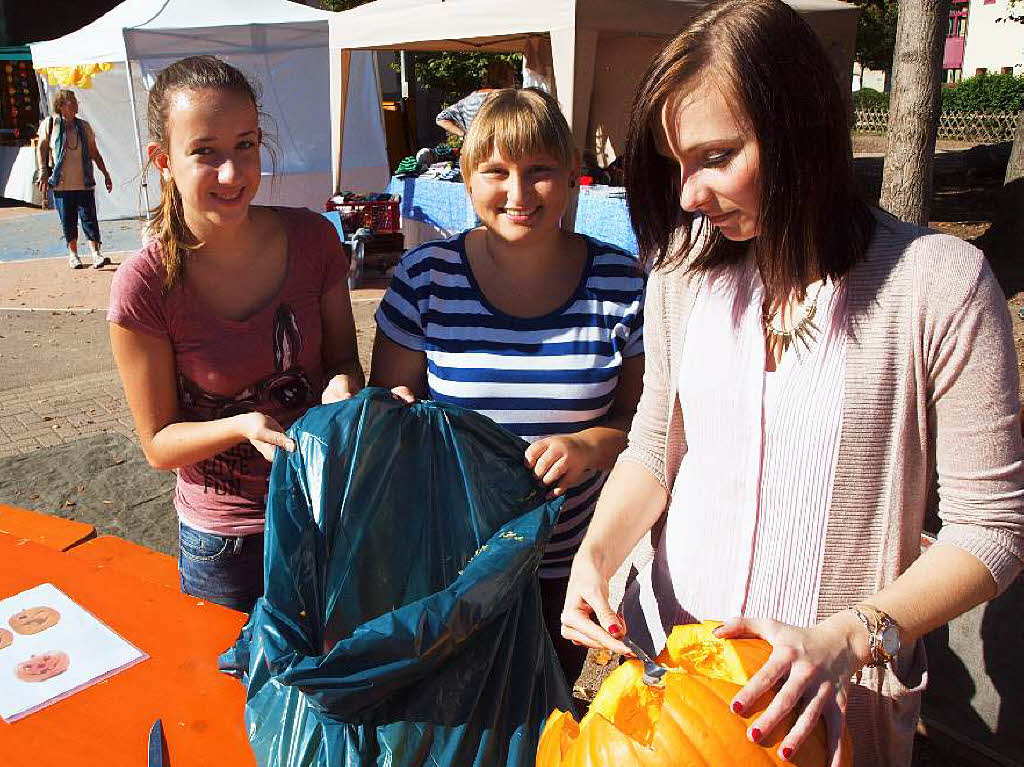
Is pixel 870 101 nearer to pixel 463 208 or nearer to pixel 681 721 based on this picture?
pixel 463 208

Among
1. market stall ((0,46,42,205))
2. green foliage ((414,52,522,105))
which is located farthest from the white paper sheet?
green foliage ((414,52,522,105))

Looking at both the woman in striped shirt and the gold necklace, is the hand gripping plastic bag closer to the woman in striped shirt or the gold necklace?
the woman in striped shirt

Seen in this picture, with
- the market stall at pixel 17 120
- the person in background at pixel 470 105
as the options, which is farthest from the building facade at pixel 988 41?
the market stall at pixel 17 120

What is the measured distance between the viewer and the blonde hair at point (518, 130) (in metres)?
1.85

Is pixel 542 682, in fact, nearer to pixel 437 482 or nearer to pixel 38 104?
pixel 437 482

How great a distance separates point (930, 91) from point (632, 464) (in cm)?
611

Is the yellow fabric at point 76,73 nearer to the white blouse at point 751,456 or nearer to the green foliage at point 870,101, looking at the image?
the white blouse at point 751,456

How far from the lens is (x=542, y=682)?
140 cm

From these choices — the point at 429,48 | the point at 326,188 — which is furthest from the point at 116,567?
the point at 326,188

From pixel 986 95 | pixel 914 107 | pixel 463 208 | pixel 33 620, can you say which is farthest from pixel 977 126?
pixel 33 620

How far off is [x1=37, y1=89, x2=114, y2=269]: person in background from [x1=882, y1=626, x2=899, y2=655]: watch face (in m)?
11.3

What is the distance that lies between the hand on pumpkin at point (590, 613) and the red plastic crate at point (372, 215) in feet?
28.9

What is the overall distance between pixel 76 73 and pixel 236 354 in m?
13.0

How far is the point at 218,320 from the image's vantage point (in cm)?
184
